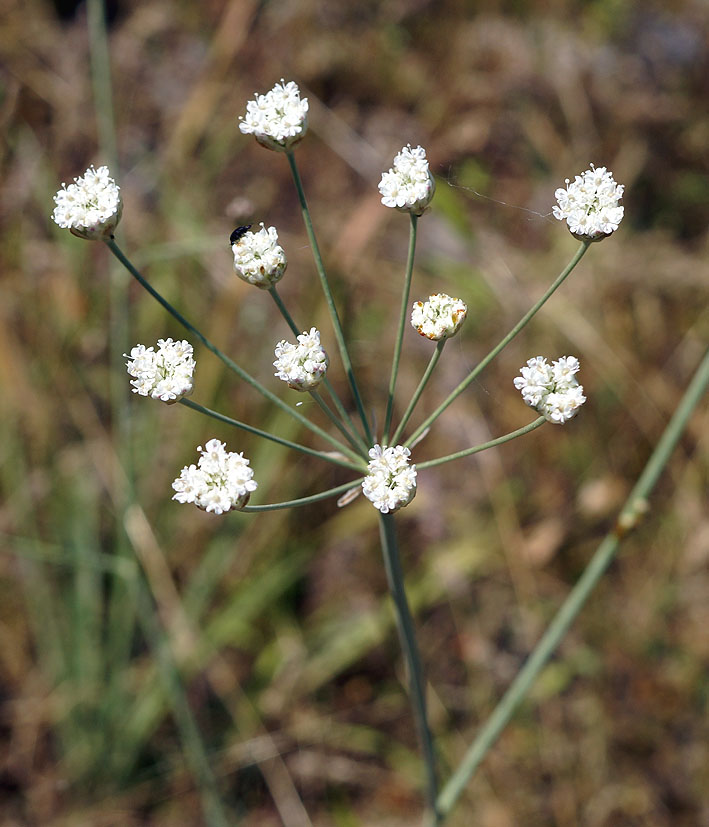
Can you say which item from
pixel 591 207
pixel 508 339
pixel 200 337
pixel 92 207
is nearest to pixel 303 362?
pixel 200 337

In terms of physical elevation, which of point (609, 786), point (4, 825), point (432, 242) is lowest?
point (609, 786)

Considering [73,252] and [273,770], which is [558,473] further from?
[73,252]

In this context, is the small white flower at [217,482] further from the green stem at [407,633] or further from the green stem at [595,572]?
the green stem at [595,572]

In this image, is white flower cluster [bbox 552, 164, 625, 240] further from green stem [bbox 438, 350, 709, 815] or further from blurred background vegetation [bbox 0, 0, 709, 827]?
blurred background vegetation [bbox 0, 0, 709, 827]

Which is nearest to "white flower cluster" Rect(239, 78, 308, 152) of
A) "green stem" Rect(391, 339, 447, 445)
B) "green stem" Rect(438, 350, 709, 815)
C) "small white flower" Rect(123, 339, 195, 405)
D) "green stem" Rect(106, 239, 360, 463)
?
"green stem" Rect(106, 239, 360, 463)

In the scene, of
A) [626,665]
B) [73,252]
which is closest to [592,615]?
[626,665]

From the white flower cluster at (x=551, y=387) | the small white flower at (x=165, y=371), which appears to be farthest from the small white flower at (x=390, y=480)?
the small white flower at (x=165, y=371)
